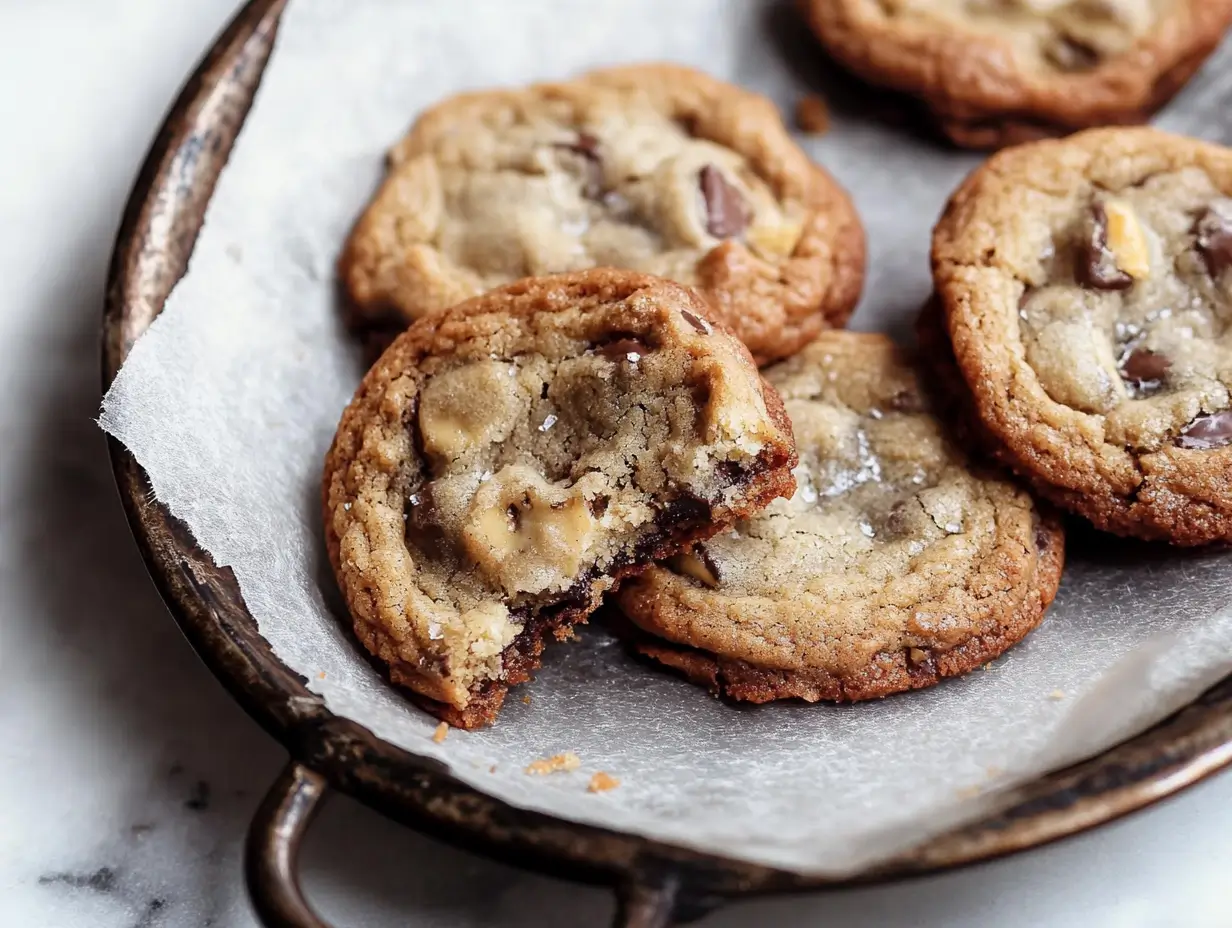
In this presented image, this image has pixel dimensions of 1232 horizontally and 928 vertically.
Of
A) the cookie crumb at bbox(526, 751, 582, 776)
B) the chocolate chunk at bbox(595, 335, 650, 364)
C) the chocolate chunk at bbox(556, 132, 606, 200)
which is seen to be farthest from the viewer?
the chocolate chunk at bbox(556, 132, 606, 200)

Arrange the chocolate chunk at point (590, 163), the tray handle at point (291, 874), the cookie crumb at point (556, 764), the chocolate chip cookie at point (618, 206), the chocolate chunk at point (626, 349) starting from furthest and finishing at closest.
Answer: the chocolate chunk at point (590, 163), the chocolate chip cookie at point (618, 206), the chocolate chunk at point (626, 349), the cookie crumb at point (556, 764), the tray handle at point (291, 874)

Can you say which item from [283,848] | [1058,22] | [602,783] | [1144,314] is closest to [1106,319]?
Answer: [1144,314]

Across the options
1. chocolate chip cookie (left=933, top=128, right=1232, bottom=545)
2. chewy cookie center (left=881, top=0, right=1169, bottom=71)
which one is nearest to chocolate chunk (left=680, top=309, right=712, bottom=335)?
chocolate chip cookie (left=933, top=128, right=1232, bottom=545)

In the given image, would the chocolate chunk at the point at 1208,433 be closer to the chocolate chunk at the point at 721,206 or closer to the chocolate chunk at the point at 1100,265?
the chocolate chunk at the point at 1100,265

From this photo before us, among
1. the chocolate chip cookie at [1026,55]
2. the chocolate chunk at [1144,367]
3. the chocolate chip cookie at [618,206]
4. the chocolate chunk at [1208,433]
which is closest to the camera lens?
the chocolate chunk at [1208,433]

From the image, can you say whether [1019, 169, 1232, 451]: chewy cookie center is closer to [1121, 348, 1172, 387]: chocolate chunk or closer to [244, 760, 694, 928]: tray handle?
[1121, 348, 1172, 387]: chocolate chunk

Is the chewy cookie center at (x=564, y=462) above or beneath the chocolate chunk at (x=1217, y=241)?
beneath

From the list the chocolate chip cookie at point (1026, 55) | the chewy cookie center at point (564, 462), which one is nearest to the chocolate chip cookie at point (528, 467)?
the chewy cookie center at point (564, 462)
